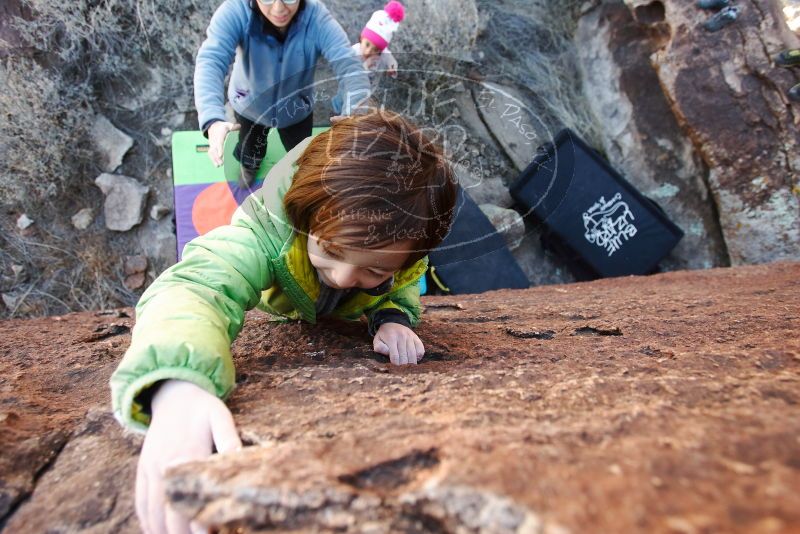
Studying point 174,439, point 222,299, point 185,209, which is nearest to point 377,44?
point 185,209

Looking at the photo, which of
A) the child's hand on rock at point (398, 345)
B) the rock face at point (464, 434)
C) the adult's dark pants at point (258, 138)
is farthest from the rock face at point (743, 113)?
the child's hand on rock at point (398, 345)

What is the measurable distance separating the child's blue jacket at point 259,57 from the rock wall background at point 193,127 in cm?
94

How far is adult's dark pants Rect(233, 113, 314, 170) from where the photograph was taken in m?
2.31

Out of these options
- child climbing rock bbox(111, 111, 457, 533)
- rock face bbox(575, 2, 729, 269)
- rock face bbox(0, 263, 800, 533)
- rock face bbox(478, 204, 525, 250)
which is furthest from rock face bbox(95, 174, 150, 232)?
rock face bbox(575, 2, 729, 269)

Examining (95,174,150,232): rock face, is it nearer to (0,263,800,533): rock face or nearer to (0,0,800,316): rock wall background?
(0,0,800,316): rock wall background

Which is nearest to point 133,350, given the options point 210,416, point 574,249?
point 210,416

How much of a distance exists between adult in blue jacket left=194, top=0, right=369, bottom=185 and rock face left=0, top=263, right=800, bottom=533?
1009 mm

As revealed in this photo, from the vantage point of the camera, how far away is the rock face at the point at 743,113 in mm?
3457

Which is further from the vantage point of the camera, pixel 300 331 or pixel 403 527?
pixel 300 331

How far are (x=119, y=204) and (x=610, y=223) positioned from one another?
3.32 m

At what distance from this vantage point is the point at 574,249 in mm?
3836

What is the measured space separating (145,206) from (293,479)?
3379 millimetres

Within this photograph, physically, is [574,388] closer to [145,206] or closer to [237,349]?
[237,349]

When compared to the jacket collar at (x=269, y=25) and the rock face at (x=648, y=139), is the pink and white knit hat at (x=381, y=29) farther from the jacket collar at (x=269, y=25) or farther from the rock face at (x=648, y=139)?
the rock face at (x=648, y=139)
